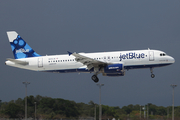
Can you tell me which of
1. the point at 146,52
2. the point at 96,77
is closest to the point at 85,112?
the point at 96,77

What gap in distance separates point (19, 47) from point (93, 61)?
17.6 metres

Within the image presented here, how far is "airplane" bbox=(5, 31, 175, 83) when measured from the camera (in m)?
49.6

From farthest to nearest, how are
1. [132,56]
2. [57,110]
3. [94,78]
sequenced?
[57,110] → [94,78] → [132,56]

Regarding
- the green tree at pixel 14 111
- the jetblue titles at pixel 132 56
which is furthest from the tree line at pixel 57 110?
the jetblue titles at pixel 132 56

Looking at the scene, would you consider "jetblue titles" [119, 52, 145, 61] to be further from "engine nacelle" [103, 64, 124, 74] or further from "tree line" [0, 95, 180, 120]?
"tree line" [0, 95, 180, 120]

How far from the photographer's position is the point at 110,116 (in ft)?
258

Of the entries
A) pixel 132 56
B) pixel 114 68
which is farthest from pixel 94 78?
pixel 132 56

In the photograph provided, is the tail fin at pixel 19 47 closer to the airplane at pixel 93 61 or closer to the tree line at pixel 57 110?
the airplane at pixel 93 61

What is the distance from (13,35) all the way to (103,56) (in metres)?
20.9

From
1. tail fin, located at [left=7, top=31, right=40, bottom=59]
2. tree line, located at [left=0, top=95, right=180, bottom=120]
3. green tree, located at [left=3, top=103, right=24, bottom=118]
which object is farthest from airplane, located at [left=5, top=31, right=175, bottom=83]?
green tree, located at [left=3, top=103, right=24, bottom=118]

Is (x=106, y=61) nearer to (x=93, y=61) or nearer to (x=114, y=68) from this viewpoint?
(x=114, y=68)

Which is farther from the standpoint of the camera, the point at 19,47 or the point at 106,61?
the point at 19,47

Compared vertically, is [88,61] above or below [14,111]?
above

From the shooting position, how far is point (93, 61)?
164 feet
